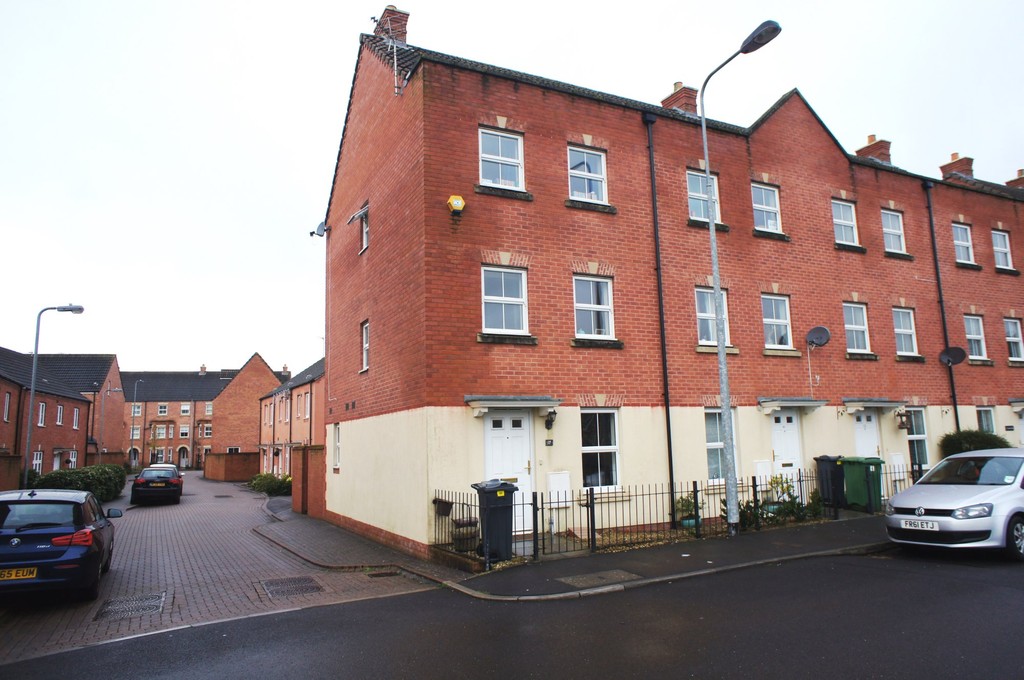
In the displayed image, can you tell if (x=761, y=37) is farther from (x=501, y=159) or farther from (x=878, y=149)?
(x=878, y=149)

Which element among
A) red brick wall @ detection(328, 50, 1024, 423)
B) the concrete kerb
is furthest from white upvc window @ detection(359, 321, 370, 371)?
the concrete kerb

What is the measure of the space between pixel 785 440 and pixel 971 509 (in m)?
6.13

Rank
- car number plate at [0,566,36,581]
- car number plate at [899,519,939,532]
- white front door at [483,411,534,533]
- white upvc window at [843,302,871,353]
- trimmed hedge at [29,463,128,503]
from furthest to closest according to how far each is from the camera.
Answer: trimmed hedge at [29,463,128,503] < white upvc window at [843,302,871,353] < white front door at [483,411,534,533] < car number plate at [899,519,939,532] < car number plate at [0,566,36,581]

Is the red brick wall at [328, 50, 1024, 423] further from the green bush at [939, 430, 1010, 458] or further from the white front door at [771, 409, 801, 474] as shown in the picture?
the green bush at [939, 430, 1010, 458]

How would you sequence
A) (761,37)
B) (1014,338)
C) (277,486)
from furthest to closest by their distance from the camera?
(277,486), (1014,338), (761,37)

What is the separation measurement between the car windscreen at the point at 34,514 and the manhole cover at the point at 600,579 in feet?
23.0

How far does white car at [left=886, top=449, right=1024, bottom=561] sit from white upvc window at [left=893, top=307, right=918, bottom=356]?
8.04 metres

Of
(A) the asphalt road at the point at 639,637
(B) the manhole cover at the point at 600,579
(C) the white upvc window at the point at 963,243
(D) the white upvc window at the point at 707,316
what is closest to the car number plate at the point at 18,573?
(A) the asphalt road at the point at 639,637

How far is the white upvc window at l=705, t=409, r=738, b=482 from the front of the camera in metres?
15.3

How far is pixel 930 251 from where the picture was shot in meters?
20.3

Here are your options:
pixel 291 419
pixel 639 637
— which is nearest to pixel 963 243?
pixel 639 637

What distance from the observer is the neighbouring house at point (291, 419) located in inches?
1175

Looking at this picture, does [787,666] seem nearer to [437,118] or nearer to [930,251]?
[437,118]

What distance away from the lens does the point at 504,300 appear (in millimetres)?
13617
